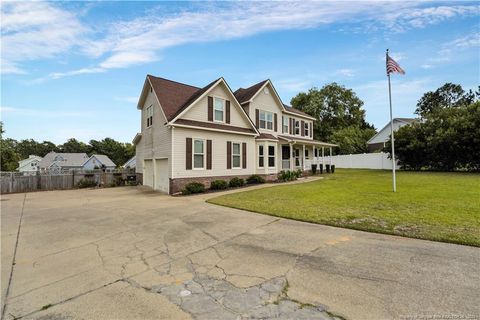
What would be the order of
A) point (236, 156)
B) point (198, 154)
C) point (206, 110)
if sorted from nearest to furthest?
point (198, 154) < point (206, 110) < point (236, 156)

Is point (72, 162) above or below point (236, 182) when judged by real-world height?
above

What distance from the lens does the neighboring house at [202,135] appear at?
1389cm

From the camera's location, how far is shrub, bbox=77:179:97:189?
18.0 metres

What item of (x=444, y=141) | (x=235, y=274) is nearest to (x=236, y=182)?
(x=235, y=274)

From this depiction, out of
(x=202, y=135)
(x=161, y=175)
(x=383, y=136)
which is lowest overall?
(x=161, y=175)

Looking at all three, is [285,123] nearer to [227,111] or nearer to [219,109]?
[227,111]

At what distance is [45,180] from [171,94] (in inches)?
446

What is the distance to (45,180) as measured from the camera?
17.1 meters

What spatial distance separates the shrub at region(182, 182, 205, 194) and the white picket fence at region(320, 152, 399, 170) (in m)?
18.7

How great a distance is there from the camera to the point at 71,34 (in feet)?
35.3

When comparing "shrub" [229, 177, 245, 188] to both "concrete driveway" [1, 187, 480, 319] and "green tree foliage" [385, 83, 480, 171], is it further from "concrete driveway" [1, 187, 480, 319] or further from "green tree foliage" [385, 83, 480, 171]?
"green tree foliage" [385, 83, 480, 171]

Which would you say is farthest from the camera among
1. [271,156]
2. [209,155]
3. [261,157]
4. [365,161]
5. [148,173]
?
[365,161]

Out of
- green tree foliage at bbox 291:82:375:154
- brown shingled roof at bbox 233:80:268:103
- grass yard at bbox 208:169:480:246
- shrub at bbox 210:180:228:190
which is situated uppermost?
green tree foliage at bbox 291:82:375:154

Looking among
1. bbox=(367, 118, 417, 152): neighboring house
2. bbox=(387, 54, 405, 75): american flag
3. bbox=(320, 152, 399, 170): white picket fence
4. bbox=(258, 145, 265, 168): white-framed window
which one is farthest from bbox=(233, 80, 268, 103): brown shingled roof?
bbox=(367, 118, 417, 152): neighboring house
